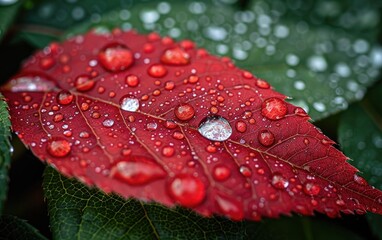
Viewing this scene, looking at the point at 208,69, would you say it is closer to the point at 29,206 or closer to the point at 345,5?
the point at 29,206

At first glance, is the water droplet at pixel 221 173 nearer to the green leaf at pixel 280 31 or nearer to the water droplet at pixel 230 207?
the water droplet at pixel 230 207

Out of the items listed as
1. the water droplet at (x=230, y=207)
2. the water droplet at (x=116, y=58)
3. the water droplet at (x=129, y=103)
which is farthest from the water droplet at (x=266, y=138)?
the water droplet at (x=116, y=58)

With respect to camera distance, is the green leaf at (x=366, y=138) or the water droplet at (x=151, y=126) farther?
the green leaf at (x=366, y=138)

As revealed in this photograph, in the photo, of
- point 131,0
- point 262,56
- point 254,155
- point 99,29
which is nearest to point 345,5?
point 262,56

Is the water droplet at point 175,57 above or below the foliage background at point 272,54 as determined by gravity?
above

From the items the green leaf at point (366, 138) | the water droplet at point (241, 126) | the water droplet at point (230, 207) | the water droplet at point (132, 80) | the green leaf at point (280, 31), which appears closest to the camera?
the water droplet at point (230, 207)

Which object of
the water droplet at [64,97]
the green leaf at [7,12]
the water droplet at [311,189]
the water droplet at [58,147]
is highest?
the green leaf at [7,12]

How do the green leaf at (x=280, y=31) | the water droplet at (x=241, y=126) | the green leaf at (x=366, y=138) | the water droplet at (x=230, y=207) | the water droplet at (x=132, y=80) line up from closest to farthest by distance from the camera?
the water droplet at (x=230, y=207)
the water droplet at (x=241, y=126)
the water droplet at (x=132, y=80)
the green leaf at (x=366, y=138)
the green leaf at (x=280, y=31)

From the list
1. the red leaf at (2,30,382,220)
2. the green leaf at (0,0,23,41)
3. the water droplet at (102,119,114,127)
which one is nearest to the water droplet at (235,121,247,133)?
the red leaf at (2,30,382,220)
